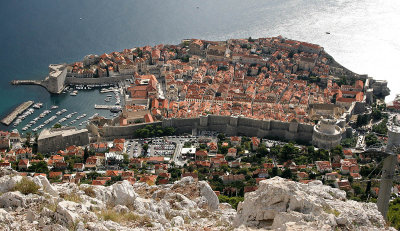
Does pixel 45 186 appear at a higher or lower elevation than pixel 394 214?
higher

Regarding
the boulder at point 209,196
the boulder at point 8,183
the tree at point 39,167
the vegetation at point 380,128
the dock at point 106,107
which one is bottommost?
the tree at point 39,167

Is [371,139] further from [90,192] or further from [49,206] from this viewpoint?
[49,206]

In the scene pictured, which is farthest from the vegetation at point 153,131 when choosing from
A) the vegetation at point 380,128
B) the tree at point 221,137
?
the vegetation at point 380,128

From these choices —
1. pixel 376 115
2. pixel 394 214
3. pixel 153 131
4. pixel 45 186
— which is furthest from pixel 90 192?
pixel 376 115

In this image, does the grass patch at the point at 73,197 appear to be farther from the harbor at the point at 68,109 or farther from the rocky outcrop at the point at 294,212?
the harbor at the point at 68,109

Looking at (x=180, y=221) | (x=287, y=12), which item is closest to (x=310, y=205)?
(x=180, y=221)
